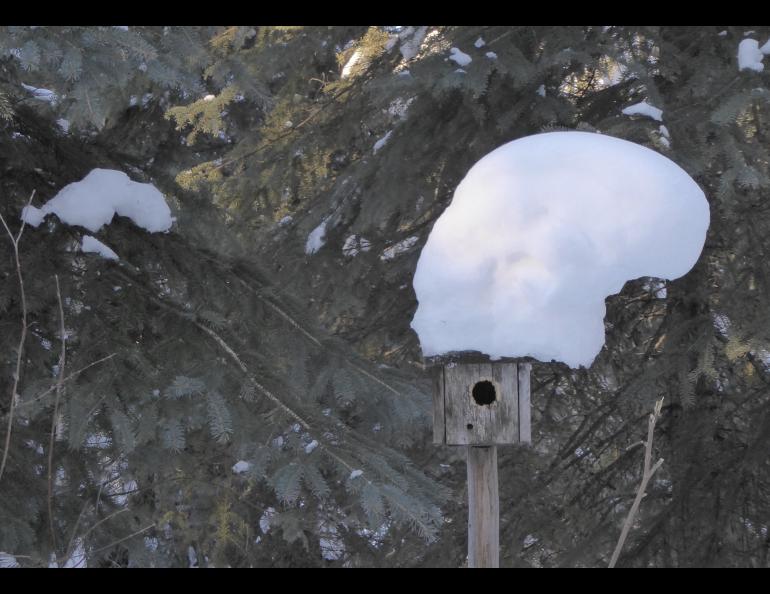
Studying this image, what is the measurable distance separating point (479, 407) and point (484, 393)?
0.19 feet

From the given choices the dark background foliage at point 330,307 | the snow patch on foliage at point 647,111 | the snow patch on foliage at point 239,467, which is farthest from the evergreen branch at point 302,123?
the snow patch on foliage at point 239,467

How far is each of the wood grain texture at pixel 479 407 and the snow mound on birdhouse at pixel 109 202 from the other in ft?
4.84

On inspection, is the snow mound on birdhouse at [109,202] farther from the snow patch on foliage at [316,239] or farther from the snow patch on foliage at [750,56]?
the snow patch on foliage at [750,56]

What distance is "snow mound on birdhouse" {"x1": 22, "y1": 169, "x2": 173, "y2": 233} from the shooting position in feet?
11.7

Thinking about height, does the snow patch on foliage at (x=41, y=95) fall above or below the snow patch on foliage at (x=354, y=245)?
below

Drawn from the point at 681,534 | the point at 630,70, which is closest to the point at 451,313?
the point at 630,70

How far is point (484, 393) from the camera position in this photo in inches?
121

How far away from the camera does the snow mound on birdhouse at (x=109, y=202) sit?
356 centimetres

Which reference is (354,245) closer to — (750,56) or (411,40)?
(411,40)

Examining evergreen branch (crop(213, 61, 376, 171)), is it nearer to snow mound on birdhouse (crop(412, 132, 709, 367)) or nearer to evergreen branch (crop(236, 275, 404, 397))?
evergreen branch (crop(236, 275, 404, 397))

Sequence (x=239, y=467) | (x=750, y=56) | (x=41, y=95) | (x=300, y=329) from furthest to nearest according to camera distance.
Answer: (x=239, y=467) → (x=750, y=56) → (x=41, y=95) → (x=300, y=329)

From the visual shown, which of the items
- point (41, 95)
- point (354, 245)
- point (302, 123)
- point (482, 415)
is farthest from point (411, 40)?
point (482, 415)
